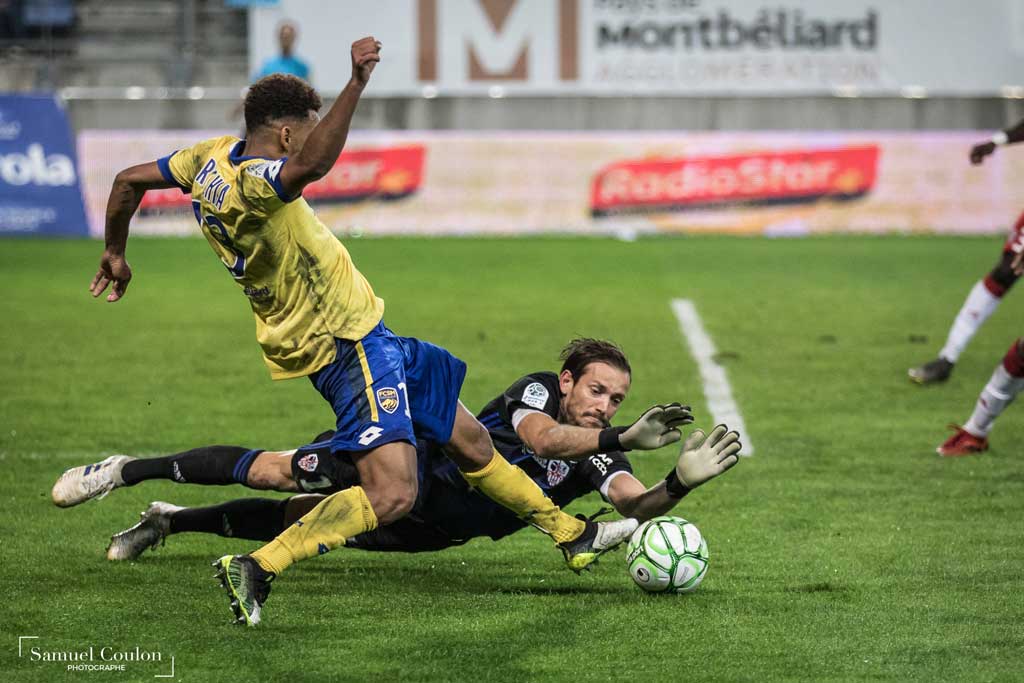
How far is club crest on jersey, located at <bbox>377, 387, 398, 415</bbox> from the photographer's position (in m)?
5.17

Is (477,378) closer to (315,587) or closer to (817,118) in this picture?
(315,587)

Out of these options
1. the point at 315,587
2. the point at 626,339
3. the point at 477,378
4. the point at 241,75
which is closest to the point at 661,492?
the point at 315,587

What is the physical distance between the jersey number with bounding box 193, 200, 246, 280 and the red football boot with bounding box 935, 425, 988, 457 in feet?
14.2

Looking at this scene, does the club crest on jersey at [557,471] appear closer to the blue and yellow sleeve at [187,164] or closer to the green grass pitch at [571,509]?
the green grass pitch at [571,509]

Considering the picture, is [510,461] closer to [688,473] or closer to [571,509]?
[688,473]

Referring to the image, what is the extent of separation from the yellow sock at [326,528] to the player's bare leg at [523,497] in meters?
0.57

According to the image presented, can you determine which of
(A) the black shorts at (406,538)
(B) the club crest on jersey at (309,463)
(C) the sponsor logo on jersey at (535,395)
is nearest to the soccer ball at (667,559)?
(C) the sponsor logo on jersey at (535,395)

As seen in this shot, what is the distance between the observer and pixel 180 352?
11.4 metres

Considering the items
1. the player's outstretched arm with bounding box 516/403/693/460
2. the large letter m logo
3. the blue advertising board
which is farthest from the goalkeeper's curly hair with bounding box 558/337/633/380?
the large letter m logo

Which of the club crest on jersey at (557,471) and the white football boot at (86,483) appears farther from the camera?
the club crest on jersey at (557,471)

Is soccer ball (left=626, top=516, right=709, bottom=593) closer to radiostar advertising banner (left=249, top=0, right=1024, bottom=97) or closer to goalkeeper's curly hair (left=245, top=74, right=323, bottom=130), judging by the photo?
goalkeeper's curly hair (left=245, top=74, right=323, bottom=130)

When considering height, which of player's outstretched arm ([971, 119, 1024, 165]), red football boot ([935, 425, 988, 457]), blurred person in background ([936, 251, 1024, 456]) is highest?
player's outstretched arm ([971, 119, 1024, 165])

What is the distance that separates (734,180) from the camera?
19.8 m

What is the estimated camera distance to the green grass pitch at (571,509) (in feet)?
15.8
